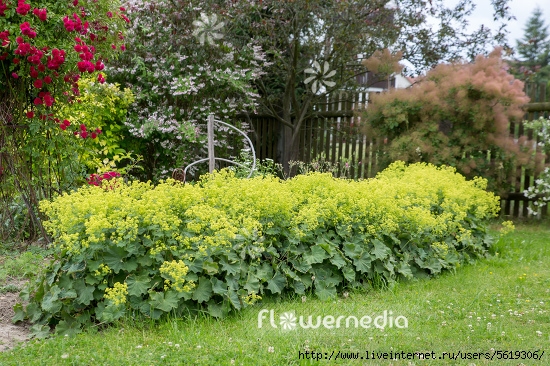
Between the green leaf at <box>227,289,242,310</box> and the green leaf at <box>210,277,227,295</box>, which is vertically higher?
the green leaf at <box>210,277,227,295</box>

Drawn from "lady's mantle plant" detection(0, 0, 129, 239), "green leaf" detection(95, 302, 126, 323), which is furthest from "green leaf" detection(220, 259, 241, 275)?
"lady's mantle plant" detection(0, 0, 129, 239)

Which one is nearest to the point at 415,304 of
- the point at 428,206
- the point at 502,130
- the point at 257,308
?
the point at 257,308

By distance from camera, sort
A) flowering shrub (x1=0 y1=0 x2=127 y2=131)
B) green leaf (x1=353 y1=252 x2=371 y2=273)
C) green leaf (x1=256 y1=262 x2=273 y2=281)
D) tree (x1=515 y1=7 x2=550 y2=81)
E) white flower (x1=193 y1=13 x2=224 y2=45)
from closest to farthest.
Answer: green leaf (x1=256 y1=262 x2=273 y2=281), green leaf (x1=353 y1=252 x2=371 y2=273), flowering shrub (x1=0 y1=0 x2=127 y2=131), white flower (x1=193 y1=13 x2=224 y2=45), tree (x1=515 y1=7 x2=550 y2=81)

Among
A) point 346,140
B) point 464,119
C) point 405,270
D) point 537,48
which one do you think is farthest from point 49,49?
point 537,48

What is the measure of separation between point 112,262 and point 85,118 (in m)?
3.34

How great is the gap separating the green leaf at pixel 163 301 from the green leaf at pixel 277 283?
0.68 metres

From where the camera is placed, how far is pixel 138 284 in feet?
10.8

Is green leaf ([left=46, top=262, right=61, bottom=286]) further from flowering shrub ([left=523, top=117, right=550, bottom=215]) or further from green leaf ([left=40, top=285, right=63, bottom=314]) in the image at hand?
flowering shrub ([left=523, top=117, right=550, bottom=215])

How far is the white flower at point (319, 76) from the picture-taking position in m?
9.05

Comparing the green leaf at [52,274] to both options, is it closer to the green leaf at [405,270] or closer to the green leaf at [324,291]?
the green leaf at [324,291]

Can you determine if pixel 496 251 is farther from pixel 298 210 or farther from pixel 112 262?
pixel 112 262

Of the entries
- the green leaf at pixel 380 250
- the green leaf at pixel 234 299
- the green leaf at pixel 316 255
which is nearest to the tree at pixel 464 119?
the green leaf at pixel 380 250

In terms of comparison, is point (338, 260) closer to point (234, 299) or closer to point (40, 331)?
point (234, 299)

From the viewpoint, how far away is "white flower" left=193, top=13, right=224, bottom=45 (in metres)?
8.38
